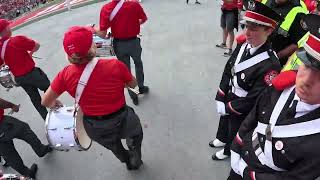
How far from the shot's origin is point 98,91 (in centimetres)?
287

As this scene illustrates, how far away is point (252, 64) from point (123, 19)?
7.55 ft

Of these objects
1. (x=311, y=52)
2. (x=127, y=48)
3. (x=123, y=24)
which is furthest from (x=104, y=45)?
(x=311, y=52)

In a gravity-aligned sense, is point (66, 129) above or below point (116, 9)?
below

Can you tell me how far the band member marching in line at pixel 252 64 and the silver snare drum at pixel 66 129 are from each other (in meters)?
1.50

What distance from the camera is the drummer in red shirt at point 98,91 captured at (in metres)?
2.71

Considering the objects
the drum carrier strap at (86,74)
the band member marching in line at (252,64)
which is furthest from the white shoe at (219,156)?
the drum carrier strap at (86,74)

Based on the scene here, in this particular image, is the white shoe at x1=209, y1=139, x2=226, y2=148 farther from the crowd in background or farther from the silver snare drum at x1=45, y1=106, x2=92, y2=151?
the crowd in background

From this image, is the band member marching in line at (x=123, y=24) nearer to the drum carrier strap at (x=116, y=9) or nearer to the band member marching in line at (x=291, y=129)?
the drum carrier strap at (x=116, y=9)

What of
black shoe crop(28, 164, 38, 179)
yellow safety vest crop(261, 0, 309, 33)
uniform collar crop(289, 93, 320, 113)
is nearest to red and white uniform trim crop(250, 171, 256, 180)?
uniform collar crop(289, 93, 320, 113)

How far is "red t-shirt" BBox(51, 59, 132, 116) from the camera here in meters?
2.81

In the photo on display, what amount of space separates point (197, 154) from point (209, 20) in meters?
4.95

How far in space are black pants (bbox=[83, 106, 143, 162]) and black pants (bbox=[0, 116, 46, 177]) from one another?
→ 36.5 inches

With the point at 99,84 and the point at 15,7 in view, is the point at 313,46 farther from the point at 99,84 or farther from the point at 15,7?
the point at 15,7

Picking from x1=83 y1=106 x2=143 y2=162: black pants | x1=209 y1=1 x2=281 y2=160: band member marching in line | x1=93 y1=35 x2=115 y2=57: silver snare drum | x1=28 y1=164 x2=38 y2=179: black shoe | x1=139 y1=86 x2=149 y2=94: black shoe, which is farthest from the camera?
x1=139 y1=86 x2=149 y2=94: black shoe
